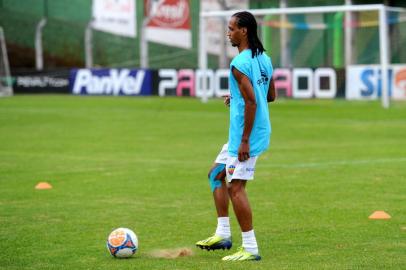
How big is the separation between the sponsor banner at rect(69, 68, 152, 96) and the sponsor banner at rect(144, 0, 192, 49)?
14.9 feet

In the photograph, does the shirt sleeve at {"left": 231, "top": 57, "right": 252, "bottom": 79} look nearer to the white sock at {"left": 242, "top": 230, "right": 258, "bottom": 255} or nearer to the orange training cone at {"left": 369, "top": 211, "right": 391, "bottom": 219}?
the white sock at {"left": 242, "top": 230, "right": 258, "bottom": 255}

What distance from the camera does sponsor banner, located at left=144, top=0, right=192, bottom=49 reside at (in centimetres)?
4588

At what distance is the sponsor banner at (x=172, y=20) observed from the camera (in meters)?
45.9

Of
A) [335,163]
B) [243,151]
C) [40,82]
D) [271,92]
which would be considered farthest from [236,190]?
[40,82]

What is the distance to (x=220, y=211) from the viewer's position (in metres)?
8.59

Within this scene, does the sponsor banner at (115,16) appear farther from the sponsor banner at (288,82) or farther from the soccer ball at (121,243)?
the soccer ball at (121,243)

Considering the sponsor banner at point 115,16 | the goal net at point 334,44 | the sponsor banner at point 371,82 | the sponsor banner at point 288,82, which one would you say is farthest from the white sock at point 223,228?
the sponsor banner at point 115,16

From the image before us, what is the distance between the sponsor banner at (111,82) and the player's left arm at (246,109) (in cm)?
3247

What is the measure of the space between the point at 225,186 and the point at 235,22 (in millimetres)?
1525

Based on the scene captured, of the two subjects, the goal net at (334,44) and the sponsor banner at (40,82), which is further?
the sponsor banner at (40,82)

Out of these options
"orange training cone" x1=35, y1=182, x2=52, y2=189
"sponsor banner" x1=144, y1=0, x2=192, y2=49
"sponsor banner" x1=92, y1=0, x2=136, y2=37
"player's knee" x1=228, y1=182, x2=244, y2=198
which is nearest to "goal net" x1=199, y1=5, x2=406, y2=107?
Result: "sponsor banner" x1=144, y1=0, x2=192, y2=49

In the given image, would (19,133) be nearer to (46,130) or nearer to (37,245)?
(46,130)

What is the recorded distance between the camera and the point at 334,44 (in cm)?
3553

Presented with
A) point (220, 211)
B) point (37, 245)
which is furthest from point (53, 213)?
point (220, 211)
